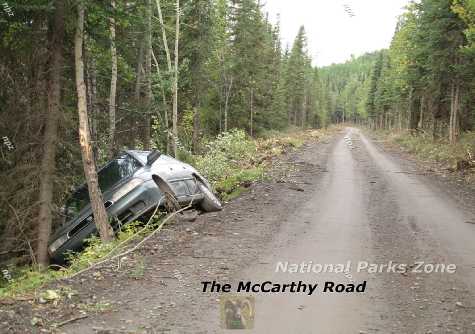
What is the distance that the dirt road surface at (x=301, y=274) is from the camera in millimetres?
4488

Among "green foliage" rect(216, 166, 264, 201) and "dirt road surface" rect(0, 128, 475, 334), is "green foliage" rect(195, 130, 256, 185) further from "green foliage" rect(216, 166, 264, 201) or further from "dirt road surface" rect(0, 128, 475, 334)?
"dirt road surface" rect(0, 128, 475, 334)

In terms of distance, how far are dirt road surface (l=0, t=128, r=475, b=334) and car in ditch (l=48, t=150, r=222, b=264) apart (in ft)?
2.02

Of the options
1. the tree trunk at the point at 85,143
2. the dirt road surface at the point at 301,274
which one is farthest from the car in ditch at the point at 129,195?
the dirt road surface at the point at 301,274

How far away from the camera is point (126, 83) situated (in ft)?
77.2

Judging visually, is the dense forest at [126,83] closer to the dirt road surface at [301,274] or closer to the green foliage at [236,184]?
the dirt road surface at [301,274]

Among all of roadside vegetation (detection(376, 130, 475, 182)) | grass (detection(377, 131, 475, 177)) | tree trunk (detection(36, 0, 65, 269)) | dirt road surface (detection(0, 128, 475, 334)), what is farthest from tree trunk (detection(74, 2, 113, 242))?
grass (detection(377, 131, 475, 177))

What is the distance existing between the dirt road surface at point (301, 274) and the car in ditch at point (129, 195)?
615 mm

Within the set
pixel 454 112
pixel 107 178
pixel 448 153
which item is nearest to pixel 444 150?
pixel 448 153

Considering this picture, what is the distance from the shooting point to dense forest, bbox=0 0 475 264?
883 cm

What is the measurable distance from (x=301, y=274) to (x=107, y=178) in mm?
5107

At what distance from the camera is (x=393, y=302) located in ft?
16.4

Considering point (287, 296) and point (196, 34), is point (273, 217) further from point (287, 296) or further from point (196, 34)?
point (196, 34)

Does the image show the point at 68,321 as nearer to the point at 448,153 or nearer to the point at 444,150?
the point at 448,153

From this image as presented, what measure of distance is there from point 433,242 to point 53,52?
7776 mm
